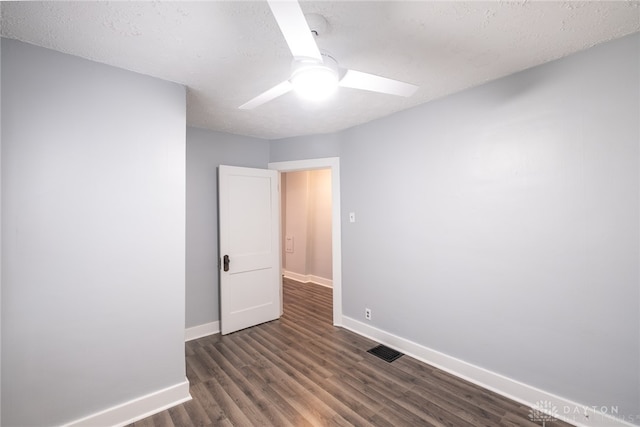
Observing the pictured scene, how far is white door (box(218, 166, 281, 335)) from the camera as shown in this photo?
3.36 metres

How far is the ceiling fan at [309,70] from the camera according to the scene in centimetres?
99

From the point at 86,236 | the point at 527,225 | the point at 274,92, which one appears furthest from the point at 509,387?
the point at 86,236

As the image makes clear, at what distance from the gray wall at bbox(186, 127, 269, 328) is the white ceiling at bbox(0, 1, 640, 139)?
3.72 feet

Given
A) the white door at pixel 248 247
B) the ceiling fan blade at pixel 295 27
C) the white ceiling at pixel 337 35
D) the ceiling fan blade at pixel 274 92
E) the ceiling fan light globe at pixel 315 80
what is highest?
the white ceiling at pixel 337 35

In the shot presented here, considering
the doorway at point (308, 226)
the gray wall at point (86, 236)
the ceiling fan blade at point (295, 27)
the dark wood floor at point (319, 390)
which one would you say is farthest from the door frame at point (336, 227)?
the ceiling fan blade at point (295, 27)

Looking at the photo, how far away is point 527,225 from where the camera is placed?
6.70 feet

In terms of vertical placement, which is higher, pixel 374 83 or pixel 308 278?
pixel 374 83

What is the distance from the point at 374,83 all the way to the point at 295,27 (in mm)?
531

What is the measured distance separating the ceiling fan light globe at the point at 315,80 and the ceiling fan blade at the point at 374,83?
0.08 m

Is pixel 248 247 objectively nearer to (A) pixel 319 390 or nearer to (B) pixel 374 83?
(A) pixel 319 390

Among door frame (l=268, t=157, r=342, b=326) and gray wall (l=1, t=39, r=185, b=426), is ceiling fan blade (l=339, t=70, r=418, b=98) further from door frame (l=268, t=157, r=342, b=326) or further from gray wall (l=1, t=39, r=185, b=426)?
door frame (l=268, t=157, r=342, b=326)

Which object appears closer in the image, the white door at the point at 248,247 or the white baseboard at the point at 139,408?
the white baseboard at the point at 139,408

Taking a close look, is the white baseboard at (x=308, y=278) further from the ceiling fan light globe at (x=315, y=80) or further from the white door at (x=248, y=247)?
the ceiling fan light globe at (x=315, y=80)

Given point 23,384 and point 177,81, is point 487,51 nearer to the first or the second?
point 177,81
